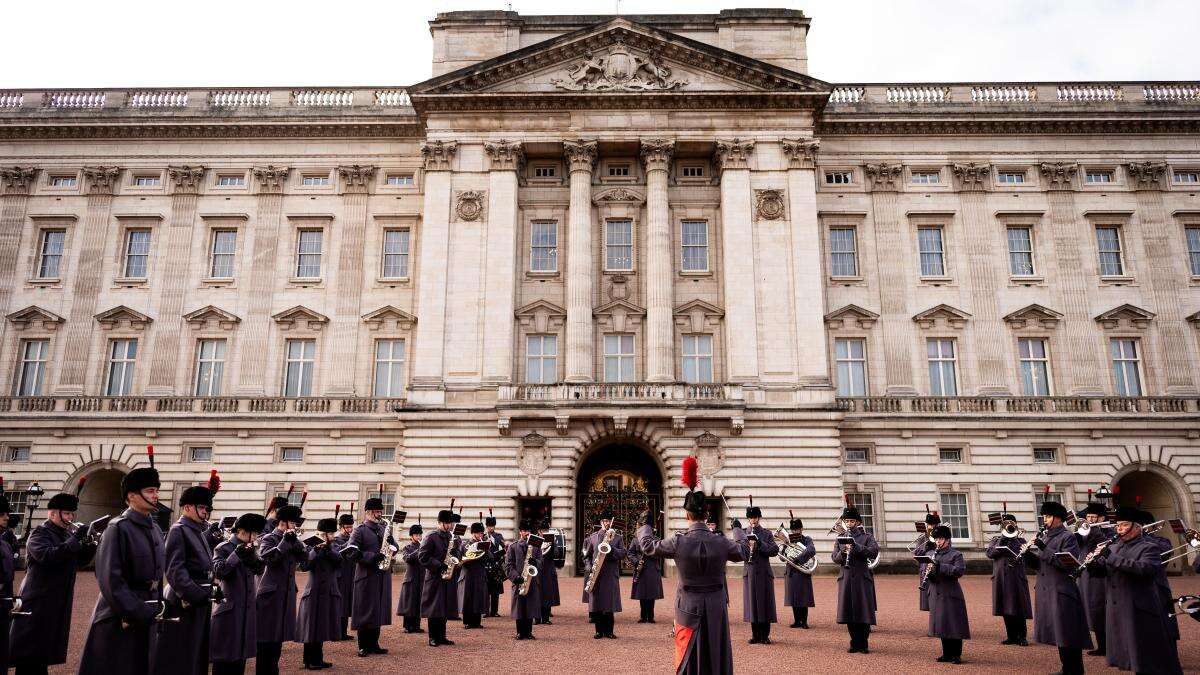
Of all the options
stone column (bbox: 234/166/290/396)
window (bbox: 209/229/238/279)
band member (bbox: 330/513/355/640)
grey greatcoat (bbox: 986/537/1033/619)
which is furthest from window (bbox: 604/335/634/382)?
grey greatcoat (bbox: 986/537/1033/619)

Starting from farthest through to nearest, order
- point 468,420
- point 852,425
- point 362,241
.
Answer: point 362,241, point 852,425, point 468,420

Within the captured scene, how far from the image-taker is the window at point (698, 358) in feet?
106

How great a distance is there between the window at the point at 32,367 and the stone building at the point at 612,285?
0.11 meters

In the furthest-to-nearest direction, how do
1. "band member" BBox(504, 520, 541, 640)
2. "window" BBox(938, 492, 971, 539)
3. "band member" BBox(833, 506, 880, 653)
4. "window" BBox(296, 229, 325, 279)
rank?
1. "window" BBox(296, 229, 325, 279)
2. "window" BBox(938, 492, 971, 539)
3. "band member" BBox(504, 520, 541, 640)
4. "band member" BBox(833, 506, 880, 653)

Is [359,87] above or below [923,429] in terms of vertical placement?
above

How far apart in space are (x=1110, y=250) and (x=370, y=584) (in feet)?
110

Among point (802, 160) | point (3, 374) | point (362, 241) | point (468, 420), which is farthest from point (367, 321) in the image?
point (802, 160)

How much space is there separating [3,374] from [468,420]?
19.7 metres

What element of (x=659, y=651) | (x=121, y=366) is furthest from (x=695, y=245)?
(x=121, y=366)

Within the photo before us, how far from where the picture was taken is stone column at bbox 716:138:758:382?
103 feet

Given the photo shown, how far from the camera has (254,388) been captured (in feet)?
110

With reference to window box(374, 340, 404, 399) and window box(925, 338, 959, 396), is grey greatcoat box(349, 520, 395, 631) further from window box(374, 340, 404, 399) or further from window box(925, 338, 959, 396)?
window box(925, 338, 959, 396)

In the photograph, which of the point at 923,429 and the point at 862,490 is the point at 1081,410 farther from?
the point at 862,490

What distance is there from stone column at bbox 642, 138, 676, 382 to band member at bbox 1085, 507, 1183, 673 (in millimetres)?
20537
